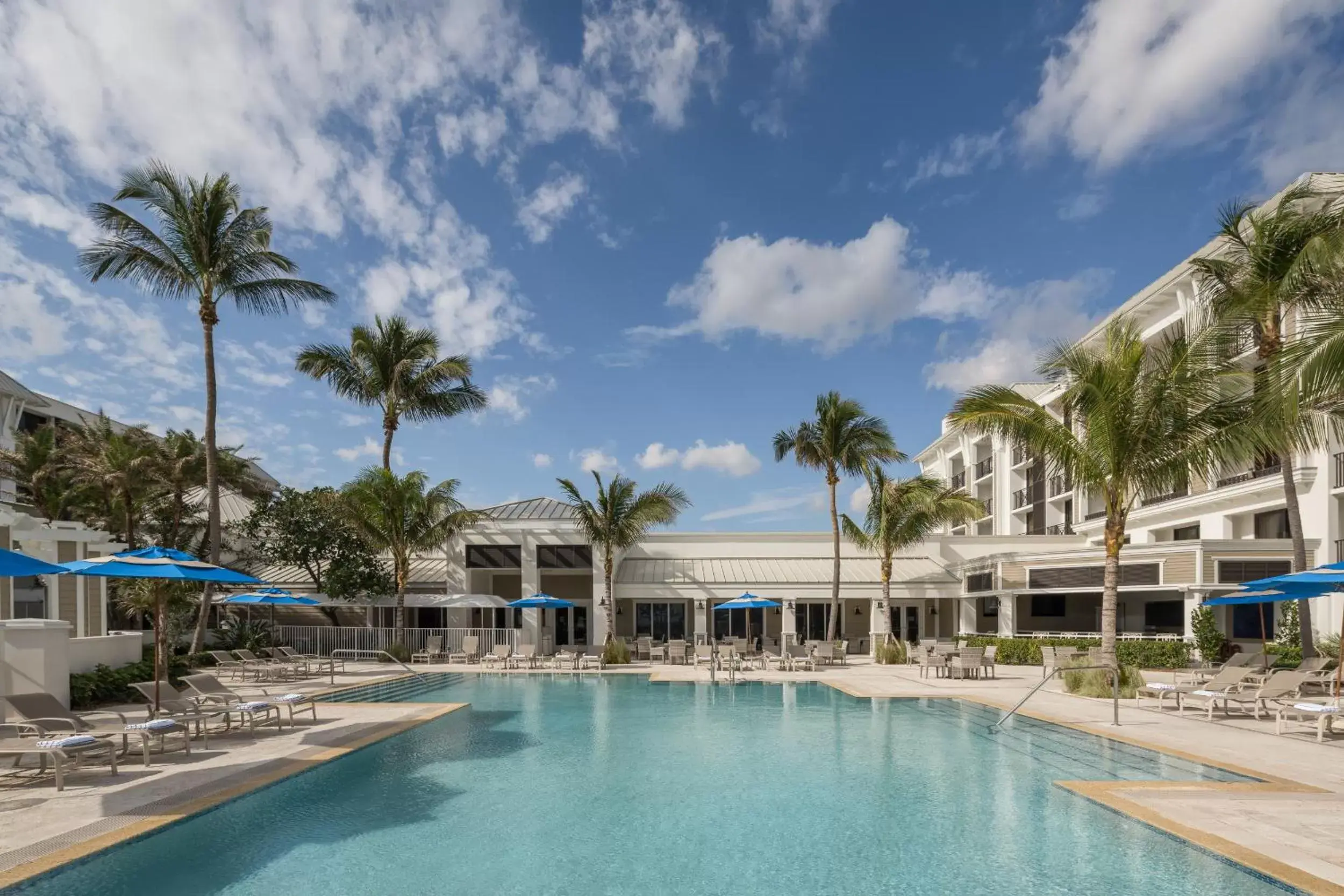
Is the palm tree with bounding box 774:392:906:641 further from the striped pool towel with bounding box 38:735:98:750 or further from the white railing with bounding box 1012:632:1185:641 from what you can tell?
the striped pool towel with bounding box 38:735:98:750

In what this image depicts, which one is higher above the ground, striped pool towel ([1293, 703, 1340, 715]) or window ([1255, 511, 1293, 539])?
window ([1255, 511, 1293, 539])

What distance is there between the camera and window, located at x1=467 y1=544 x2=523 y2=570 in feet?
107

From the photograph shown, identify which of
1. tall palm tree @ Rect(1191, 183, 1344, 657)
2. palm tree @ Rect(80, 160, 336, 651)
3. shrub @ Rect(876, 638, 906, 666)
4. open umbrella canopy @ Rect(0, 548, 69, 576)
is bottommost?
shrub @ Rect(876, 638, 906, 666)

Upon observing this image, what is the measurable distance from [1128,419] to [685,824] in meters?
13.7

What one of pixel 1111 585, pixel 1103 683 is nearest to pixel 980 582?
pixel 1103 683

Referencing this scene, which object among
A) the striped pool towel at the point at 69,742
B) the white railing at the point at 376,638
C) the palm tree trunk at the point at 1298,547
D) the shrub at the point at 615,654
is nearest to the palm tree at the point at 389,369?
the white railing at the point at 376,638

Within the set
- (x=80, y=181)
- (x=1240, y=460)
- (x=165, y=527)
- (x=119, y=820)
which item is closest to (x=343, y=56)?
(x=80, y=181)

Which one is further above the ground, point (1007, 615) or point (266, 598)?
point (266, 598)

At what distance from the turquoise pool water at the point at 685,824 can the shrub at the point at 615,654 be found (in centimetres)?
1318

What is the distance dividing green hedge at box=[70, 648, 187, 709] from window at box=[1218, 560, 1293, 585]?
2952cm

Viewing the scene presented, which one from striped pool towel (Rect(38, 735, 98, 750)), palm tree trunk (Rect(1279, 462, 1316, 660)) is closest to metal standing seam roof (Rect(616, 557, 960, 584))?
palm tree trunk (Rect(1279, 462, 1316, 660))

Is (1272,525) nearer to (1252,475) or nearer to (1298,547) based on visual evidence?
(1252,475)

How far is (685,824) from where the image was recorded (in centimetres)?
902

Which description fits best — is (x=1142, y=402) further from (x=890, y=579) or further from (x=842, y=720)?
(x=890, y=579)
